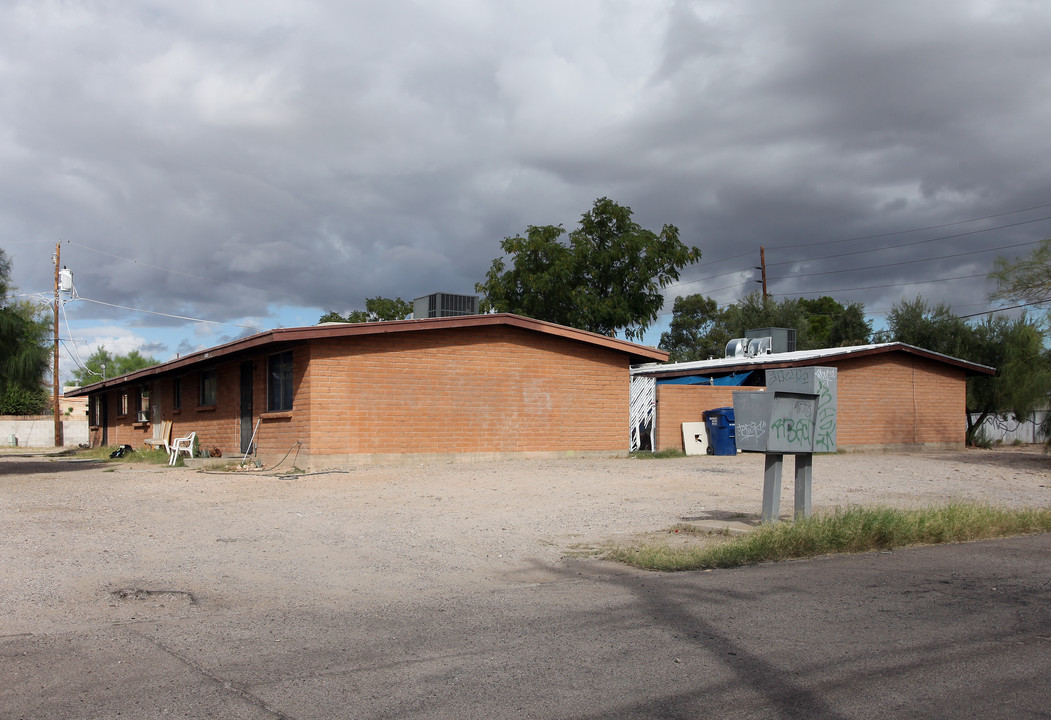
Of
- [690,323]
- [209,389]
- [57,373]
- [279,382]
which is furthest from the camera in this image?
[690,323]

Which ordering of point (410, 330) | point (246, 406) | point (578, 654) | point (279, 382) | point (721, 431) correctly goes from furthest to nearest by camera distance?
point (721, 431) → point (246, 406) → point (279, 382) → point (410, 330) → point (578, 654)

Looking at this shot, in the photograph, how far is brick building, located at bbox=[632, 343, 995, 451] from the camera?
912 inches

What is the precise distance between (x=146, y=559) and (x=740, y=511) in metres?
7.17

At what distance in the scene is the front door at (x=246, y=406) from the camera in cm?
2073

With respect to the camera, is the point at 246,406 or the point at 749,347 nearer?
the point at 246,406

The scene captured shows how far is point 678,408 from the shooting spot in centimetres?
2298

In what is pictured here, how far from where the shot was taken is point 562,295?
114 ft

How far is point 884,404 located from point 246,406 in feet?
58.7

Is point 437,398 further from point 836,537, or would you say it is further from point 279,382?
point 836,537

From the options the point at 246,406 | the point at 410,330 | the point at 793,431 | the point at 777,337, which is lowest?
the point at 793,431

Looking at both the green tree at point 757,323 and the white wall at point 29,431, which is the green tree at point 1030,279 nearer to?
the green tree at point 757,323

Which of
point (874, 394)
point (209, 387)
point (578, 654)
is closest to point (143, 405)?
point (209, 387)

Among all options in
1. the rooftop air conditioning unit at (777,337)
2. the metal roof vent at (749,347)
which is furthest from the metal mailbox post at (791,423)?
the rooftop air conditioning unit at (777,337)

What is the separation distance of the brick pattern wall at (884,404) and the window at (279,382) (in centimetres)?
958
